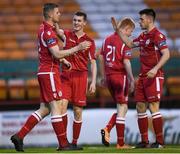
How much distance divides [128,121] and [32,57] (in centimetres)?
412

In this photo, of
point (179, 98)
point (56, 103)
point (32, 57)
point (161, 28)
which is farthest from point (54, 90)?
point (161, 28)

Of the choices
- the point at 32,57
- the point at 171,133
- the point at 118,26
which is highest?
the point at 118,26

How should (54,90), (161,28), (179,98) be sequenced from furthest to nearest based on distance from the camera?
(161,28) → (179,98) → (54,90)

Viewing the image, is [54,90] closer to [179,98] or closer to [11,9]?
[179,98]

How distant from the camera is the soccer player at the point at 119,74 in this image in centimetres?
1184

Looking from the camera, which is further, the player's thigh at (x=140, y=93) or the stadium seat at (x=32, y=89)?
the stadium seat at (x=32, y=89)

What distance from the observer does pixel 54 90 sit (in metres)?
10.6

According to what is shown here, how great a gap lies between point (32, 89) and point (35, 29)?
2861 millimetres

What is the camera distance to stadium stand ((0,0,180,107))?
1780 centimetres

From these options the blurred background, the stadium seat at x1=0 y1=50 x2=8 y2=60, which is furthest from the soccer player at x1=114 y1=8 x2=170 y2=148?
the stadium seat at x1=0 y1=50 x2=8 y2=60

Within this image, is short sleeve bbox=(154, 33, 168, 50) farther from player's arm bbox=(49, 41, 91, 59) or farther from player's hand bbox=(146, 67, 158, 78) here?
player's arm bbox=(49, 41, 91, 59)

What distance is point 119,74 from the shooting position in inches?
474

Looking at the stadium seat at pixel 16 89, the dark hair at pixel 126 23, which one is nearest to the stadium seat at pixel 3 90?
the stadium seat at pixel 16 89

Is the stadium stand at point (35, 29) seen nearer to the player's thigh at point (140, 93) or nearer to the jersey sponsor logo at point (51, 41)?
the player's thigh at point (140, 93)
